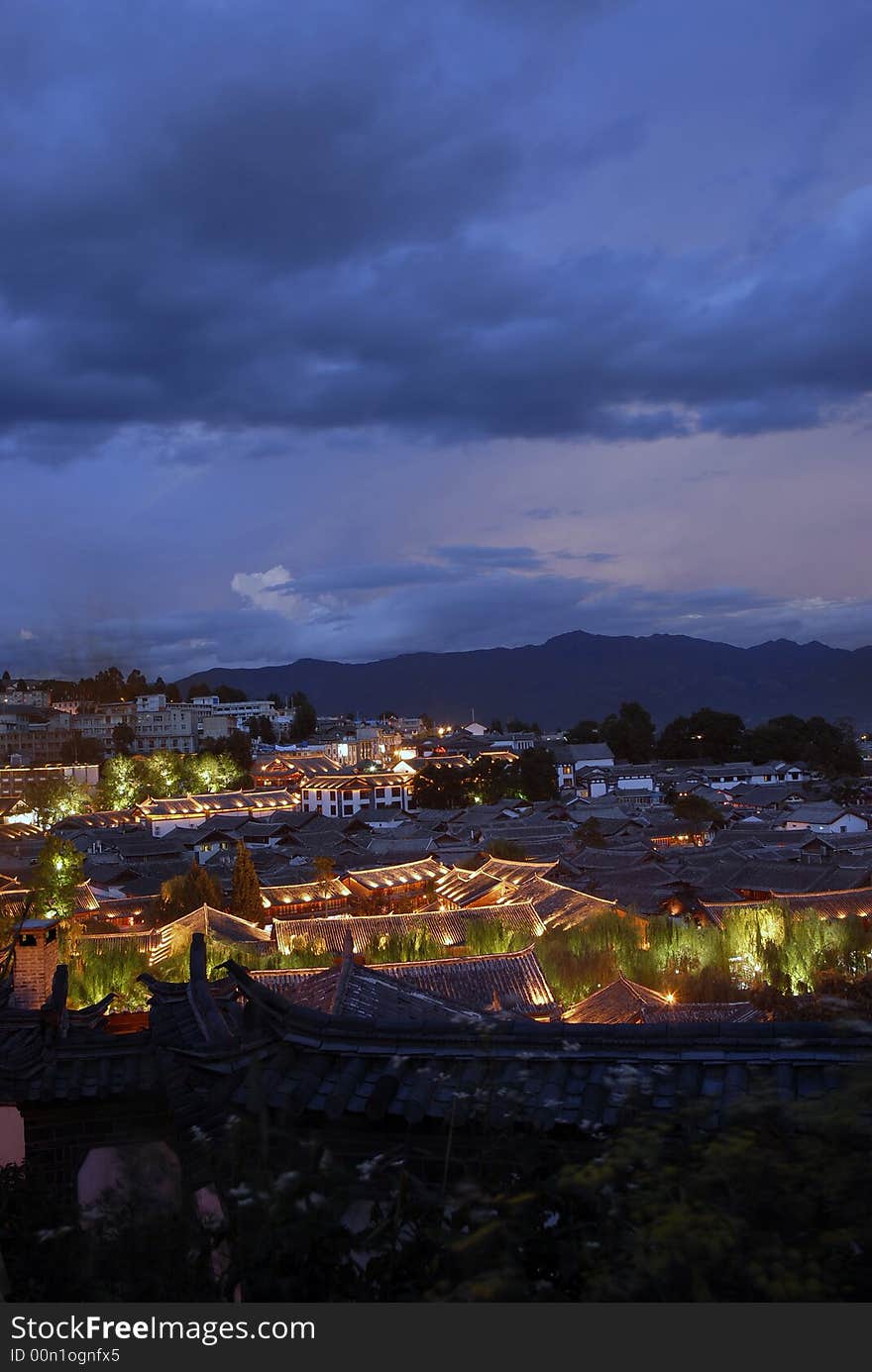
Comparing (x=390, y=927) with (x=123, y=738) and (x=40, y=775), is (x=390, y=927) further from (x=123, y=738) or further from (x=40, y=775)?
(x=123, y=738)

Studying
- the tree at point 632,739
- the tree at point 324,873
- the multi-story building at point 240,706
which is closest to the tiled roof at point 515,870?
the tree at point 324,873

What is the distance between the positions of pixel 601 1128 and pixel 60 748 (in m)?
87.9

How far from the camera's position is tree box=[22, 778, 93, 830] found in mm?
54375

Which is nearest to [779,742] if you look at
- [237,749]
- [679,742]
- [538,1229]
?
[679,742]

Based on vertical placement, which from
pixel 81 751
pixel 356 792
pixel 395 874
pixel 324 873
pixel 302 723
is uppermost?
pixel 302 723

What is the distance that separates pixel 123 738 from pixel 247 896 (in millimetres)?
59597

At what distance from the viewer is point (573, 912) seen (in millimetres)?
24234

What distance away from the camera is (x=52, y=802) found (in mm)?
55375

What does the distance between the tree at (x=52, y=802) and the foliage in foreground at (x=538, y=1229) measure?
5299 cm

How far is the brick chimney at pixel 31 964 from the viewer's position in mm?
9805

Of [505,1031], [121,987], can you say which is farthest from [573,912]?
[505,1031]

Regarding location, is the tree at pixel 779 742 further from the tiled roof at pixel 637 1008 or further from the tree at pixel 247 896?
the tiled roof at pixel 637 1008

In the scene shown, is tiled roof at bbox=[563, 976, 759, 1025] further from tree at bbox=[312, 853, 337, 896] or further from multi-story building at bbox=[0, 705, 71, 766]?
multi-story building at bbox=[0, 705, 71, 766]

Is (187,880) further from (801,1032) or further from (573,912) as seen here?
(801,1032)
